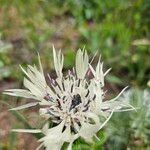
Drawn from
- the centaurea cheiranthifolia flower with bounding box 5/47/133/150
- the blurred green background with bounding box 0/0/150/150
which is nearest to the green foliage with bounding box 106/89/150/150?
the centaurea cheiranthifolia flower with bounding box 5/47/133/150

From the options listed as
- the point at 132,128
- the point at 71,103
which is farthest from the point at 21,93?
the point at 132,128

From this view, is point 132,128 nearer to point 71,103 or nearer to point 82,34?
point 71,103

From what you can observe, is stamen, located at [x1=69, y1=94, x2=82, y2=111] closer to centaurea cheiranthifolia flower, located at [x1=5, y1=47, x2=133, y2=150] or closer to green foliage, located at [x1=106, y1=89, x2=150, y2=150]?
centaurea cheiranthifolia flower, located at [x1=5, y1=47, x2=133, y2=150]

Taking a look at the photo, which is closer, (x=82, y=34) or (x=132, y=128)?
(x=132, y=128)

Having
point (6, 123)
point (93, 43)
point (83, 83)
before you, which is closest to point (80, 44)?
point (93, 43)

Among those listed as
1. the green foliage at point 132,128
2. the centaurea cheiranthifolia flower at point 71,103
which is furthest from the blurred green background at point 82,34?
the centaurea cheiranthifolia flower at point 71,103
